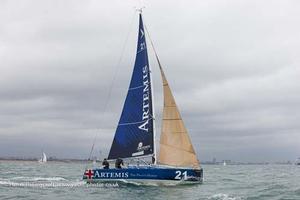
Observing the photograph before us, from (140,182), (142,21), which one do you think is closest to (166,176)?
(140,182)

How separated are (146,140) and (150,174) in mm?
3277

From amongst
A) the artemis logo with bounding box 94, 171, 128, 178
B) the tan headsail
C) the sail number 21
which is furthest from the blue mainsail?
→ the sail number 21

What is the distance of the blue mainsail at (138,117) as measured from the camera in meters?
42.5

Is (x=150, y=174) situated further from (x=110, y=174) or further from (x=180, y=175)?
(x=110, y=174)

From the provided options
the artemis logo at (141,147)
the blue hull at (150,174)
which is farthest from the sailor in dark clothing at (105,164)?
the artemis logo at (141,147)

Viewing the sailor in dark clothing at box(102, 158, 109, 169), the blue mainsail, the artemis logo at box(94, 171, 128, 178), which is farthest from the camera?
the sailor in dark clothing at box(102, 158, 109, 169)

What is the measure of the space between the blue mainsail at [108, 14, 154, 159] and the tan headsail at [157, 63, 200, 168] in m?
1.65

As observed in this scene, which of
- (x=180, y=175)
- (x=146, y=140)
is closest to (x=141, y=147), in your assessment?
(x=146, y=140)

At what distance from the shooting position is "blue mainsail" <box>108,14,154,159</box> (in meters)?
42.5

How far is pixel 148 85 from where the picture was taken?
141ft

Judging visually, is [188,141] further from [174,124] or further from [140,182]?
[140,182]

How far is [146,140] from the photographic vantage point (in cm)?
4241

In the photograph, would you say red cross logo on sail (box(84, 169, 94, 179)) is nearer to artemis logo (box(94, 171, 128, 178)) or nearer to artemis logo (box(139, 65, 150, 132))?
artemis logo (box(94, 171, 128, 178))

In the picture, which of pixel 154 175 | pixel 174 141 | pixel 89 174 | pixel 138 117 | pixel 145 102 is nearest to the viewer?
pixel 154 175
